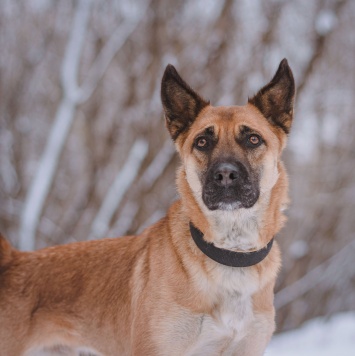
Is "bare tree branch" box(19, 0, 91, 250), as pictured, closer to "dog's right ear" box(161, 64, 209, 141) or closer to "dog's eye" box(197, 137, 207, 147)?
"dog's right ear" box(161, 64, 209, 141)

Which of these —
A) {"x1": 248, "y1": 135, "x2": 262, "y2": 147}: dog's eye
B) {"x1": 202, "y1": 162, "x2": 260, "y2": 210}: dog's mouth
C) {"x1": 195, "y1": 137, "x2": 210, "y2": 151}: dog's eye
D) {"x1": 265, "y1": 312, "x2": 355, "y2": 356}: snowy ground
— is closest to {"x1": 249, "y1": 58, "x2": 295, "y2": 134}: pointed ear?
{"x1": 248, "y1": 135, "x2": 262, "y2": 147}: dog's eye

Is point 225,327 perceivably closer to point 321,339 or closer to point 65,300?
point 65,300

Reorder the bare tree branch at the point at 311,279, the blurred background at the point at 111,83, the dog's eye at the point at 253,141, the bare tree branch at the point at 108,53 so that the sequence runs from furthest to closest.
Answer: the bare tree branch at the point at 311,279 → the blurred background at the point at 111,83 → the bare tree branch at the point at 108,53 → the dog's eye at the point at 253,141

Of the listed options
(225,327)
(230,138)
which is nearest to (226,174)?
(230,138)

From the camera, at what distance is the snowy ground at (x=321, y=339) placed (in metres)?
8.18

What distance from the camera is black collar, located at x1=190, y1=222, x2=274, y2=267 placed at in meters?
3.41

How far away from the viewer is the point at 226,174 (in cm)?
329

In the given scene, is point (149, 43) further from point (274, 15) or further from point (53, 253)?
point (53, 253)

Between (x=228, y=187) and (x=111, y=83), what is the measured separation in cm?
528

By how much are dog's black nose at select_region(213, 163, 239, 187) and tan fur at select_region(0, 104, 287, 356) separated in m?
0.19

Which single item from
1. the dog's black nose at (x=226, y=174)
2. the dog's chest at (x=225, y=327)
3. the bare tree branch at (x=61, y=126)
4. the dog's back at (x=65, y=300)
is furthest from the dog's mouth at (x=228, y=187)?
the bare tree branch at (x=61, y=126)

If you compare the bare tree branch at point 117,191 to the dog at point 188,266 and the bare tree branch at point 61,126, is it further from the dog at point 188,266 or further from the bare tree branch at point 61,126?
the dog at point 188,266

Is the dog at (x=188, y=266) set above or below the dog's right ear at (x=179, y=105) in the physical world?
below

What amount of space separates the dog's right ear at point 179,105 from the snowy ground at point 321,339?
4.53m
